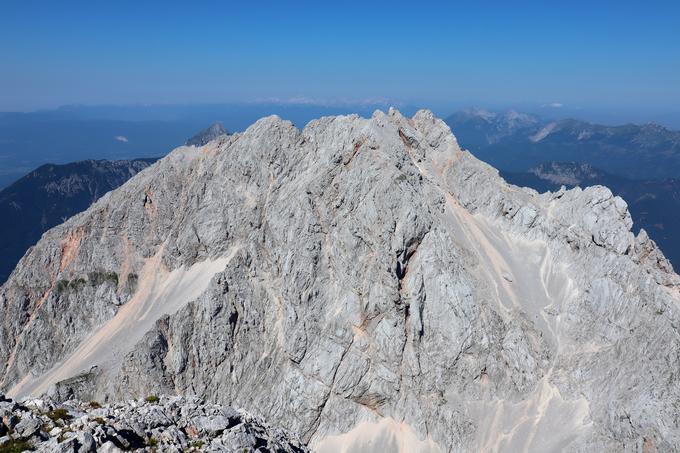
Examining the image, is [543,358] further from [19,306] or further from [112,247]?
[19,306]

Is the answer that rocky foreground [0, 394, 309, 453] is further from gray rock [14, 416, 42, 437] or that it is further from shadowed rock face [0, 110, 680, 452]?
shadowed rock face [0, 110, 680, 452]

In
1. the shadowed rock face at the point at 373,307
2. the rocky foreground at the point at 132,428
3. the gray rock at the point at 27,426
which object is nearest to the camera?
the rocky foreground at the point at 132,428

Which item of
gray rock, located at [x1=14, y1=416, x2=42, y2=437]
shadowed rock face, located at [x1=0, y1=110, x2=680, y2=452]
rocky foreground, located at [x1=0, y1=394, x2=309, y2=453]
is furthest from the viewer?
shadowed rock face, located at [x1=0, y1=110, x2=680, y2=452]

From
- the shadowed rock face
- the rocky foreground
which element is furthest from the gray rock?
the shadowed rock face

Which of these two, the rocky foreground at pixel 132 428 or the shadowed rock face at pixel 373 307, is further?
the shadowed rock face at pixel 373 307

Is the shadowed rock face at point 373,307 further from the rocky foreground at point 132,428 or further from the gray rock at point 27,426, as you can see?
the gray rock at point 27,426

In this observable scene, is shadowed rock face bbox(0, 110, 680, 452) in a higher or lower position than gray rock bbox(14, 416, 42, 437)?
lower

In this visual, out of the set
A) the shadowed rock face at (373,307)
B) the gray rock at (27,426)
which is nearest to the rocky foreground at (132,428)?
the gray rock at (27,426)
